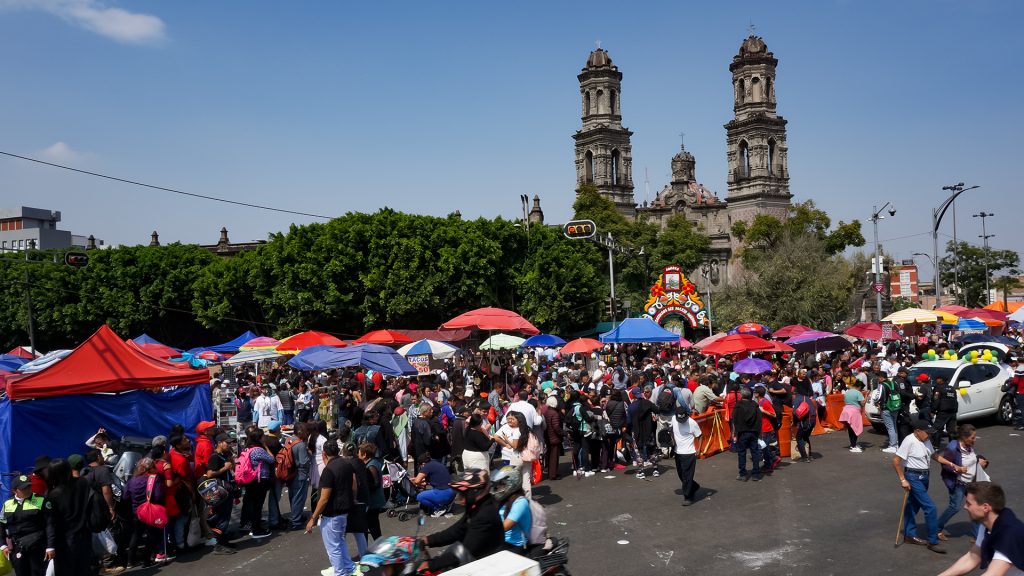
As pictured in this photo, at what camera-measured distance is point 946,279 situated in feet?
233

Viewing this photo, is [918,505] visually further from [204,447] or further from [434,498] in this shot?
[204,447]

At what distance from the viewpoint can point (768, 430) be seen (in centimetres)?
1258

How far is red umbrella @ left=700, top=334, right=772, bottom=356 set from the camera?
67.1ft

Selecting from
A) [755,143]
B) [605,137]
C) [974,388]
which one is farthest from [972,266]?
[974,388]

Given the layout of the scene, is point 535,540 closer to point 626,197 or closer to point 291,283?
point 291,283

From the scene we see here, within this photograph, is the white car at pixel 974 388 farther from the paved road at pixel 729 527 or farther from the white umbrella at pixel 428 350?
the white umbrella at pixel 428 350

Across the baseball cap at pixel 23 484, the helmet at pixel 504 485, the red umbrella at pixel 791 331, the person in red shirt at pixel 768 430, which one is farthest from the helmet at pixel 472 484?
the red umbrella at pixel 791 331

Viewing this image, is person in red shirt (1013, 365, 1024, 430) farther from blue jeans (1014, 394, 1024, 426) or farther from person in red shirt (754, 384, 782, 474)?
person in red shirt (754, 384, 782, 474)

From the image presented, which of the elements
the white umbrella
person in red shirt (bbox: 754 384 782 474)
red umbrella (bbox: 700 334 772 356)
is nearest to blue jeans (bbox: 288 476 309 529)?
person in red shirt (bbox: 754 384 782 474)

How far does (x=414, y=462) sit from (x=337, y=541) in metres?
4.44

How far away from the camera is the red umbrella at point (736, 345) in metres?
20.5

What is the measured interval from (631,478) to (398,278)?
26.1 meters

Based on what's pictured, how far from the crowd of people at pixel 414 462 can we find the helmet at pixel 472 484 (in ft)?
0.04

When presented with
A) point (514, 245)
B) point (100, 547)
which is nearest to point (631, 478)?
point (100, 547)
